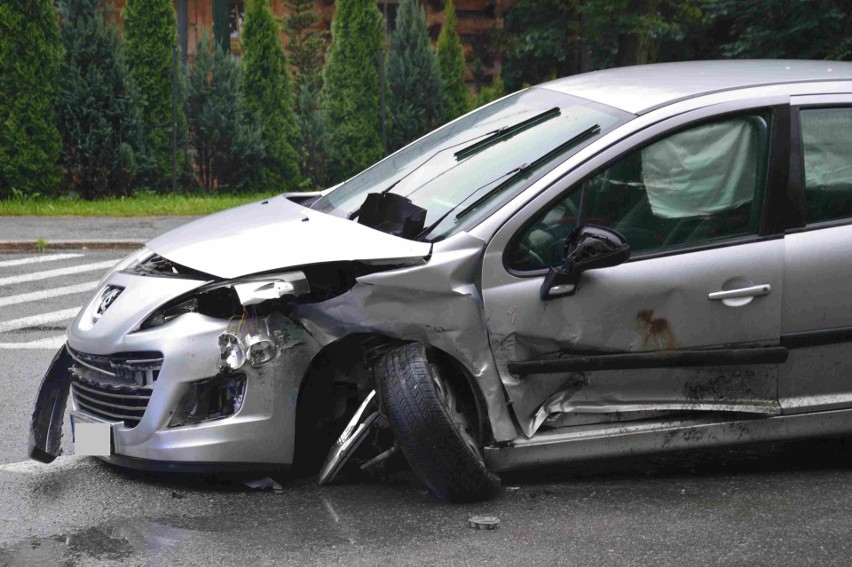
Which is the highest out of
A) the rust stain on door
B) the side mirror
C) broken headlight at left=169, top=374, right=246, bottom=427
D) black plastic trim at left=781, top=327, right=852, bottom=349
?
the side mirror

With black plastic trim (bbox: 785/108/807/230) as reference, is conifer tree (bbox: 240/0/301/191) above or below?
below

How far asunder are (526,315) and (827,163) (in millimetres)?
1438

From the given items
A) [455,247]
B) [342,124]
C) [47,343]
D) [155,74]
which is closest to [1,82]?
[155,74]

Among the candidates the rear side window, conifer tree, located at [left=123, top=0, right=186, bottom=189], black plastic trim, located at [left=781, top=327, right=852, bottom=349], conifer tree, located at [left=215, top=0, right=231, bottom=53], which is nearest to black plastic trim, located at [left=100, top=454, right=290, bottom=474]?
black plastic trim, located at [left=781, top=327, right=852, bottom=349]

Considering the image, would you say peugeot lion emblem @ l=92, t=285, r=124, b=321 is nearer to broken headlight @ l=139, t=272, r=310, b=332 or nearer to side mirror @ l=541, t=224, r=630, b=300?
broken headlight @ l=139, t=272, r=310, b=332

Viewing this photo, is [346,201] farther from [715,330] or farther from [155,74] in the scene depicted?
[155,74]

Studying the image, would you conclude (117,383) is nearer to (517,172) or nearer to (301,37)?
(517,172)

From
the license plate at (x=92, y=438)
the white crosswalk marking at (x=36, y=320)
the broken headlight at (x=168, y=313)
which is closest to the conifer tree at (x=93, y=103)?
the white crosswalk marking at (x=36, y=320)

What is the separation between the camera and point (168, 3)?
19000 mm

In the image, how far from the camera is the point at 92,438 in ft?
16.5

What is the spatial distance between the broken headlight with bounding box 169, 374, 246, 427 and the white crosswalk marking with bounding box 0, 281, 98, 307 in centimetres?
571

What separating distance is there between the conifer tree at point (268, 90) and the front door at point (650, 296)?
51.2 ft

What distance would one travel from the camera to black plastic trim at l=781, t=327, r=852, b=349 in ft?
16.6

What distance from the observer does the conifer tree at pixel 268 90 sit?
2039 cm
